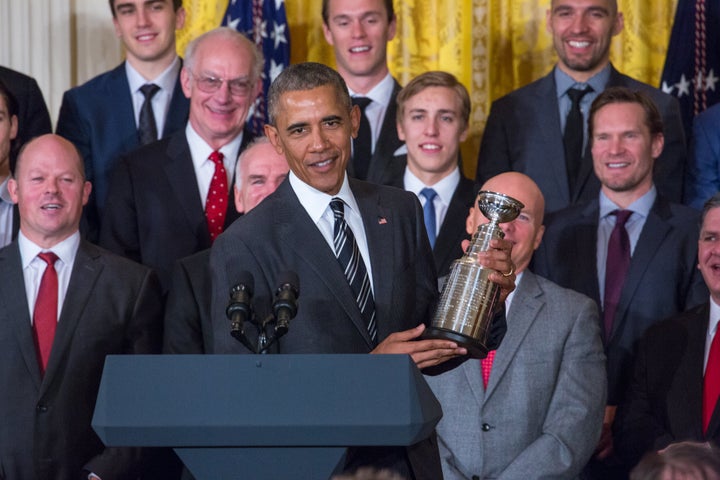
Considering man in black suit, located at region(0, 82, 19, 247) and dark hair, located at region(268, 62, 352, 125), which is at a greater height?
dark hair, located at region(268, 62, 352, 125)

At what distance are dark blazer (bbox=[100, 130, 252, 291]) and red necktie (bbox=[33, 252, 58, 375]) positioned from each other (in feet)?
1.54

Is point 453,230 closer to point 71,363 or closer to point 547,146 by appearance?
point 547,146

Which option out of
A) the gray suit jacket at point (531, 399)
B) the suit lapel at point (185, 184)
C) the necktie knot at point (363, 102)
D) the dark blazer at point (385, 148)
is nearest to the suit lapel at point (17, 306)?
the suit lapel at point (185, 184)

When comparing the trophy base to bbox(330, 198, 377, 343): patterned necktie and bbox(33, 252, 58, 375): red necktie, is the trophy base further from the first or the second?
bbox(33, 252, 58, 375): red necktie

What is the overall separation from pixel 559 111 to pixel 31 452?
8.91 feet

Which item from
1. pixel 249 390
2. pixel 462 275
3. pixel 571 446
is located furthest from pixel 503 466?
pixel 249 390

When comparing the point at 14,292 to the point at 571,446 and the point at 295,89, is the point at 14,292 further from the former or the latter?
the point at 571,446

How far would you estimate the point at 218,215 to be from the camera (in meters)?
5.14

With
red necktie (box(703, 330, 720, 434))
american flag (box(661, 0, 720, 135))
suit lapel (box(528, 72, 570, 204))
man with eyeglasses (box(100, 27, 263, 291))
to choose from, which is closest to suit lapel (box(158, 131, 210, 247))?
man with eyeglasses (box(100, 27, 263, 291))

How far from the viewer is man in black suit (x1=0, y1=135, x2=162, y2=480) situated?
176 inches

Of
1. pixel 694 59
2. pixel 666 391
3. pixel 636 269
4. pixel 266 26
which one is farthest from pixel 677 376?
pixel 266 26

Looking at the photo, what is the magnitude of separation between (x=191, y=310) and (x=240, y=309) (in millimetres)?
2043

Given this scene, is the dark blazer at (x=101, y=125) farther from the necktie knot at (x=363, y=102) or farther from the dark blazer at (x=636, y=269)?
the dark blazer at (x=636, y=269)

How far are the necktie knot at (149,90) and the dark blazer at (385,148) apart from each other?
0.93 meters
